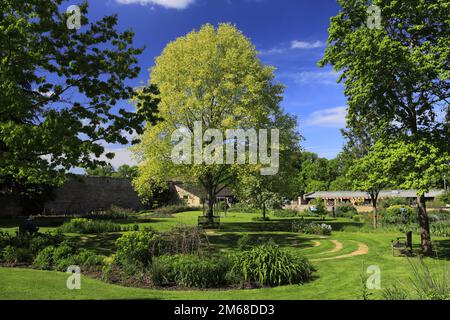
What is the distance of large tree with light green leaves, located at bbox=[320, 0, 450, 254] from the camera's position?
43.9 ft

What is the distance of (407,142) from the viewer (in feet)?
45.9

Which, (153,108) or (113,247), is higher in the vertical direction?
(153,108)

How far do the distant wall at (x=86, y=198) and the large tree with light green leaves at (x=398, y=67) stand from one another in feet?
90.3

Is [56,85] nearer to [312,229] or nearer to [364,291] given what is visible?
[364,291]

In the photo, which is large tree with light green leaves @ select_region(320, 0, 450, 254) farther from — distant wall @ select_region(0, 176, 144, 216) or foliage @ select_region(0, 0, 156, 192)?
distant wall @ select_region(0, 176, 144, 216)

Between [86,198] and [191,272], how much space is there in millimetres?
35403

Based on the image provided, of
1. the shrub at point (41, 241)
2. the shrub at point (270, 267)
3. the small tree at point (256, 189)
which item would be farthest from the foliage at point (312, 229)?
the shrub at point (41, 241)

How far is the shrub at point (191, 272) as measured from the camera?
10812mm

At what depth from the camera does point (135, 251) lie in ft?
39.6

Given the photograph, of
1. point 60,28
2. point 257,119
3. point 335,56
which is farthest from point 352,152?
point 60,28
